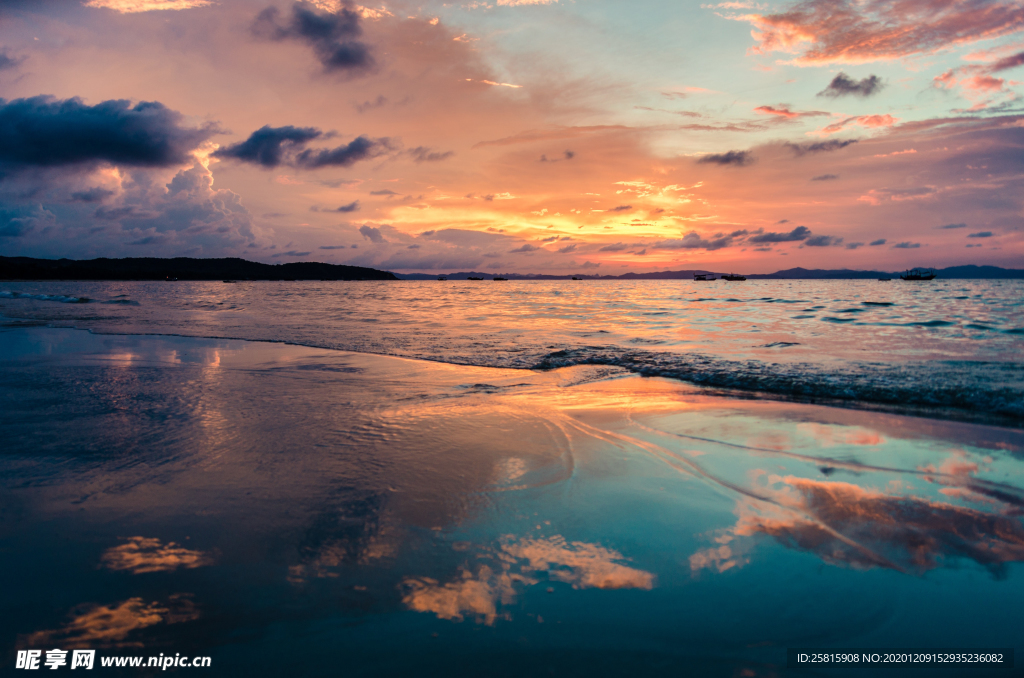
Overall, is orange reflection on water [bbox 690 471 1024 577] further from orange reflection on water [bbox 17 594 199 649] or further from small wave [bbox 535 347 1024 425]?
small wave [bbox 535 347 1024 425]

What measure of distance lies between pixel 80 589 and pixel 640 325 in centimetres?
2001

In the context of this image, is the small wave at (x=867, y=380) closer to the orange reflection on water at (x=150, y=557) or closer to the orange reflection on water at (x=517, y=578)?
the orange reflection on water at (x=517, y=578)

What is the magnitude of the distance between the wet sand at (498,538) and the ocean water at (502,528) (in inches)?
0.7

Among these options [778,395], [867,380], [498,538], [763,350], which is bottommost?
[498,538]

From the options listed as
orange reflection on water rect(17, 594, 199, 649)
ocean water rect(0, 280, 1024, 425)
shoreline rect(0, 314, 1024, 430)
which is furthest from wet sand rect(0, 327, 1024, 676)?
ocean water rect(0, 280, 1024, 425)

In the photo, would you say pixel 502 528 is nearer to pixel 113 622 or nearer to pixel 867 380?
pixel 113 622

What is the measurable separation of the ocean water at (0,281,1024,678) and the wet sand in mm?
18

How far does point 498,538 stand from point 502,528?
0.51ft

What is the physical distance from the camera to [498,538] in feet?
10.9

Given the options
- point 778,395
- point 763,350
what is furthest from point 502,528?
point 763,350

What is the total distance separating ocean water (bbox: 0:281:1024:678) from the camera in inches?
95.4

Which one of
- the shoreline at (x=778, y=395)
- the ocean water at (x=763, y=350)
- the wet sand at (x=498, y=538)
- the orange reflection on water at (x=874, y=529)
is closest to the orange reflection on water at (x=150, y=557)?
the wet sand at (x=498, y=538)

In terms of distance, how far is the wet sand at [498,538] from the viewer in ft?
7.97

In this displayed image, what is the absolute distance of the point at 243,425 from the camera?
19.4ft
